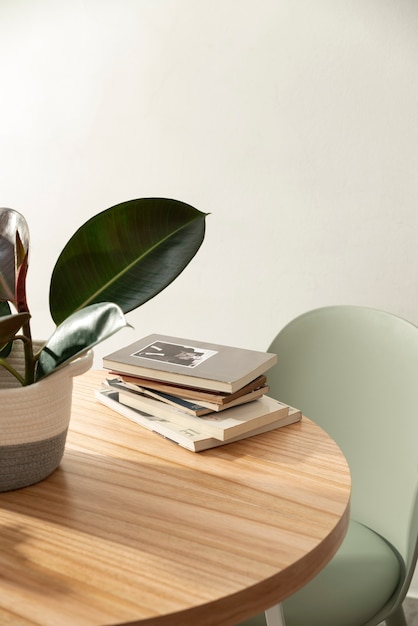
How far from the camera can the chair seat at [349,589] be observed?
1133 mm

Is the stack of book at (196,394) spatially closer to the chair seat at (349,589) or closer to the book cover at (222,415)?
the book cover at (222,415)

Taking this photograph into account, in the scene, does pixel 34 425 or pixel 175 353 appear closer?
pixel 34 425

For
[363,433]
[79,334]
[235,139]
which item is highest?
[235,139]

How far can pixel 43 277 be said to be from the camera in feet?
7.53

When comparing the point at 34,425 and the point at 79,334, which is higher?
the point at 79,334

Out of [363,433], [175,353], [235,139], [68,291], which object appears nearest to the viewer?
[68,291]

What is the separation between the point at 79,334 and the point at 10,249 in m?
0.26

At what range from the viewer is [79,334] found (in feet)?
2.59

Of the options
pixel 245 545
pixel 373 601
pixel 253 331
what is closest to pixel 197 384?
pixel 245 545

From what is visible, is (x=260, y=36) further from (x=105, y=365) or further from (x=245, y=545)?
(x=245, y=545)

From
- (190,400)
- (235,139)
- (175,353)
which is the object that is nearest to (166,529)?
(190,400)

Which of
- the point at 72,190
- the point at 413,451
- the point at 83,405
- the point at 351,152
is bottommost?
the point at 413,451

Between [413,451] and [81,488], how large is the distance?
27.4 inches

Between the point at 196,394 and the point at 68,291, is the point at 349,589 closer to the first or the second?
the point at 196,394
